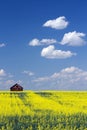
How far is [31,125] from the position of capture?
1958cm

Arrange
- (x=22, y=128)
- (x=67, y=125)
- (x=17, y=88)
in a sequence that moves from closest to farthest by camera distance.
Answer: (x=22, y=128) → (x=67, y=125) → (x=17, y=88)

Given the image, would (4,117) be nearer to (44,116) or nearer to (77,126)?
(44,116)

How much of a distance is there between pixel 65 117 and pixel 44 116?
42.2 inches

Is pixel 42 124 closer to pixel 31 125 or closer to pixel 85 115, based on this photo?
pixel 31 125

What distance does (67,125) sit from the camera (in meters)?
20.1

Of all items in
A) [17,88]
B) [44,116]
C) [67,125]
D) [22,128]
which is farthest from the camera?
[17,88]

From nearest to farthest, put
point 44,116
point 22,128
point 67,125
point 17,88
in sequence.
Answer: point 22,128 < point 67,125 < point 44,116 < point 17,88

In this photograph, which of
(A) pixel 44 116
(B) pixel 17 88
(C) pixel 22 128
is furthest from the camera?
(B) pixel 17 88

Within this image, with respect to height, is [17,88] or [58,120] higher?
[17,88]

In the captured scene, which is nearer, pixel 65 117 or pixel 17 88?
pixel 65 117

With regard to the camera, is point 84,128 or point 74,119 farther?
point 74,119

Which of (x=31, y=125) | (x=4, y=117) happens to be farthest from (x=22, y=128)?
(x=4, y=117)

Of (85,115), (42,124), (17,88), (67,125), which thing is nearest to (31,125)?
(42,124)

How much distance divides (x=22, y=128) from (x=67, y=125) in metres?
2.35
